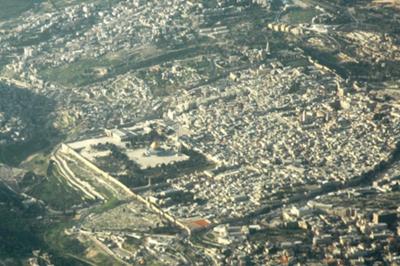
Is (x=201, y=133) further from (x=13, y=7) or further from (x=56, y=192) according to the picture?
(x=13, y=7)

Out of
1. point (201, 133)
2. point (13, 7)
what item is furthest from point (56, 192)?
point (13, 7)

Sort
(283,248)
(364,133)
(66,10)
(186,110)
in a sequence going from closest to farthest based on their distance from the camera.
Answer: (283,248)
(364,133)
(186,110)
(66,10)

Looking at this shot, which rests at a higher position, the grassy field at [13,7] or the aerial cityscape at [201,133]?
the aerial cityscape at [201,133]

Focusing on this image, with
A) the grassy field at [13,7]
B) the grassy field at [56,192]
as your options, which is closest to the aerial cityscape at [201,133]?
the grassy field at [56,192]

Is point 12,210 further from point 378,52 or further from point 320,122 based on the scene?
point 378,52

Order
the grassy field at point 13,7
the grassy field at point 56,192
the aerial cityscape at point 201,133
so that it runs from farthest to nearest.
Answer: the grassy field at point 13,7
the grassy field at point 56,192
the aerial cityscape at point 201,133

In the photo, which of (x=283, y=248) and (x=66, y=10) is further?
(x=66, y=10)

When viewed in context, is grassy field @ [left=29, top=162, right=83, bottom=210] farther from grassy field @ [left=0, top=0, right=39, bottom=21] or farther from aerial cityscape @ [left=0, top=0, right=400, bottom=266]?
grassy field @ [left=0, top=0, right=39, bottom=21]

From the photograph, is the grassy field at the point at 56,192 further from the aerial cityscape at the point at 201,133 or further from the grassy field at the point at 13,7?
the grassy field at the point at 13,7

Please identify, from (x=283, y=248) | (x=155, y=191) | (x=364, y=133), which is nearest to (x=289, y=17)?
(x=364, y=133)
